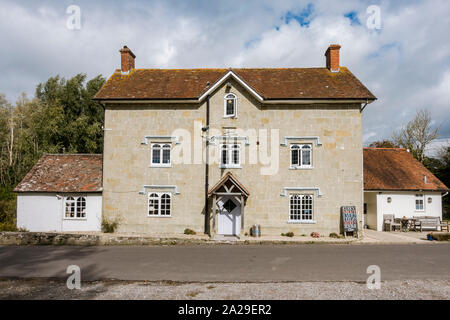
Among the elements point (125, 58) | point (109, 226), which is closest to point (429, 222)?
point (109, 226)

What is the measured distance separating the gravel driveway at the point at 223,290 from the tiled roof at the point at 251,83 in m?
11.7

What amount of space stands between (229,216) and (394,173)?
1277cm

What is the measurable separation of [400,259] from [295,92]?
1047 cm

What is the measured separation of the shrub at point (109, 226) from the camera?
17.9 m

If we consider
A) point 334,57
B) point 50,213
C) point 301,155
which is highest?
point 334,57

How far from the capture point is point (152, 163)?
1830 cm

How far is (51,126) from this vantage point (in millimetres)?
32906

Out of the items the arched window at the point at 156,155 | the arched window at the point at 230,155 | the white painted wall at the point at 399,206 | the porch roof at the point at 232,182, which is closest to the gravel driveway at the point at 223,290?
the porch roof at the point at 232,182

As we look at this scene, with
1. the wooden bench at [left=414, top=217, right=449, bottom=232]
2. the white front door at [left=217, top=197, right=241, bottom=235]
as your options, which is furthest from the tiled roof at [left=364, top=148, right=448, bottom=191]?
the white front door at [left=217, top=197, right=241, bottom=235]

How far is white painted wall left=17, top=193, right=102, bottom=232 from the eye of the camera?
59.9ft

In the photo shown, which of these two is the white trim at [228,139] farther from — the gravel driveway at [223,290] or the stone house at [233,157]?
the gravel driveway at [223,290]

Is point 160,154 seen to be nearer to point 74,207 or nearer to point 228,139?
point 228,139

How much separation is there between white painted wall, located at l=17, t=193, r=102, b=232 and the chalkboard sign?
14128 millimetres
